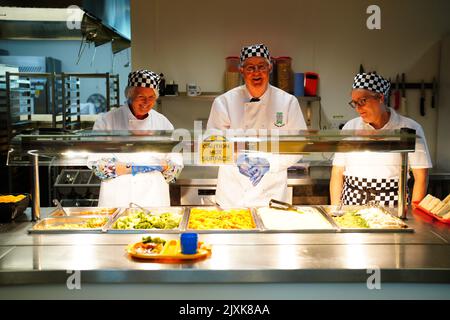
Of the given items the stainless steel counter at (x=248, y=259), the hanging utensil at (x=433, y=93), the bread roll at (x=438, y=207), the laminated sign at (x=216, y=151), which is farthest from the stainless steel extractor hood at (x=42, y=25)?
the hanging utensil at (x=433, y=93)

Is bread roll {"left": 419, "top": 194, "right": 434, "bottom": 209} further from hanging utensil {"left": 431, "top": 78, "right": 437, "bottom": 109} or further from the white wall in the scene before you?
hanging utensil {"left": 431, "top": 78, "right": 437, "bottom": 109}

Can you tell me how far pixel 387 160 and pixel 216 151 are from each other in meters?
1.41

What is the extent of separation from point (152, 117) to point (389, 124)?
1772 mm

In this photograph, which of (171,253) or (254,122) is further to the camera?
(254,122)

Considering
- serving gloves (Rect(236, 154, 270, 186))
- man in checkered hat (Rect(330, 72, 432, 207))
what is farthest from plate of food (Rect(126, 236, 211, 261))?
man in checkered hat (Rect(330, 72, 432, 207))

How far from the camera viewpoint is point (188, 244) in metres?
2.42

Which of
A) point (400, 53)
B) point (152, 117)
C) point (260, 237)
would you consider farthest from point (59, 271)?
point (400, 53)

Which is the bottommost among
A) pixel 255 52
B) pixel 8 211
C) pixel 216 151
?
pixel 8 211

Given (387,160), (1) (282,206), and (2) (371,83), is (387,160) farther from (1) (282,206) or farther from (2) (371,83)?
(1) (282,206)

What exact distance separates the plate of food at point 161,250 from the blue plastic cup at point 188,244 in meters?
0.02

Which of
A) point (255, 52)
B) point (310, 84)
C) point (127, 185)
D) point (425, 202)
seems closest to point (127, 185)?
point (127, 185)

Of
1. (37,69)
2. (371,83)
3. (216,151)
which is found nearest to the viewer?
(216,151)

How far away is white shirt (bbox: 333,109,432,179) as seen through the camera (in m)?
3.52

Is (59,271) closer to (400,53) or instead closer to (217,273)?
(217,273)
